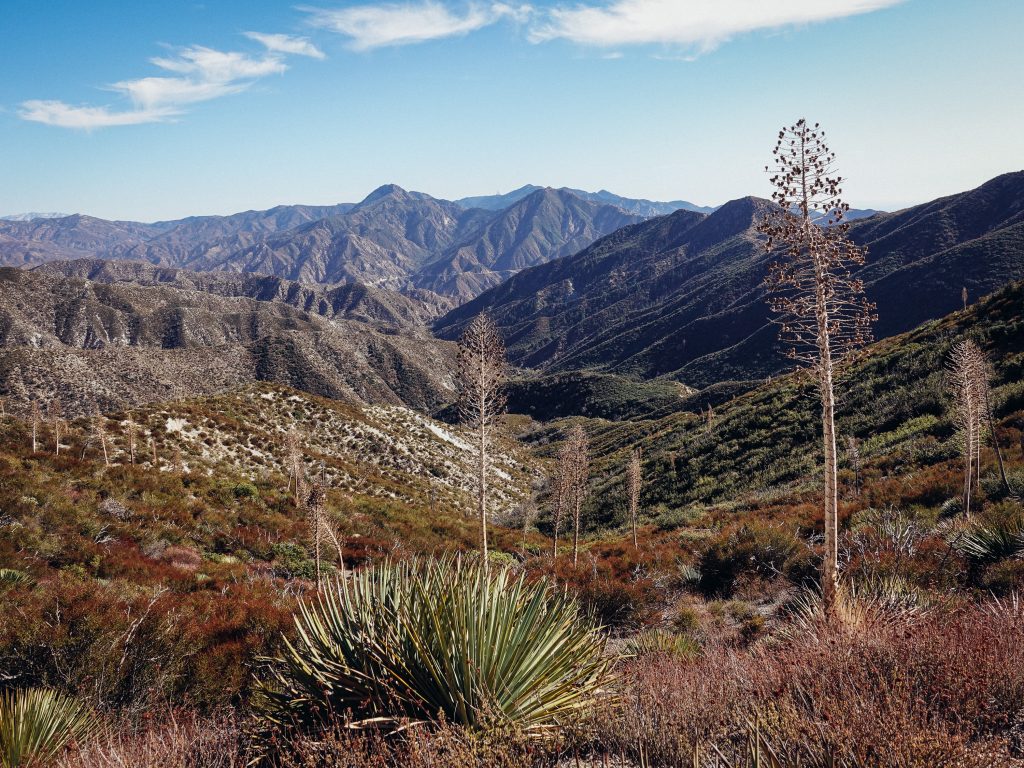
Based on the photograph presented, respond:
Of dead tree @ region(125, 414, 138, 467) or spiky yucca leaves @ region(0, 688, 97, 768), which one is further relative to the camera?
dead tree @ region(125, 414, 138, 467)

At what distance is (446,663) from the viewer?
3.28 m

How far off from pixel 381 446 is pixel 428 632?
32.7 meters

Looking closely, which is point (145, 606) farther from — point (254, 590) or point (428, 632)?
point (428, 632)

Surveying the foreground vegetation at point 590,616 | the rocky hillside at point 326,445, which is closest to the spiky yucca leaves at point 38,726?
the foreground vegetation at point 590,616

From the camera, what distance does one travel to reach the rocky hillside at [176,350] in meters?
69.2

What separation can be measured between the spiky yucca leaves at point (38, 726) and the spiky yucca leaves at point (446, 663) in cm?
136

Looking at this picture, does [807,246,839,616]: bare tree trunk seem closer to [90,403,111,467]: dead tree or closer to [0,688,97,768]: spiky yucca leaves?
[0,688,97,768]: spiky yucca leaves

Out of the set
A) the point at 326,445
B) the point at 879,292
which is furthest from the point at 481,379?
the point at 879,292

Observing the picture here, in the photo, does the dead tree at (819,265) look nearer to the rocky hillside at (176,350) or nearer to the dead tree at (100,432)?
the dead tree at (100,432)

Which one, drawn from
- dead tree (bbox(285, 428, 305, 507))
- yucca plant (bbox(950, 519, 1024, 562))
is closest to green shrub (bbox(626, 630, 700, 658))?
yucca plant (bbox(950, 519, 1024, 562))

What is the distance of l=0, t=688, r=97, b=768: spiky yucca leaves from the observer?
3.37m

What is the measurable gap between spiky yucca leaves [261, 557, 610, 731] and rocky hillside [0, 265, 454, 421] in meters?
70.7

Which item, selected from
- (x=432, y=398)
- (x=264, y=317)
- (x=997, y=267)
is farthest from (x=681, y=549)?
(x=264, y=317)

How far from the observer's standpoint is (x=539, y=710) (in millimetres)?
3396
